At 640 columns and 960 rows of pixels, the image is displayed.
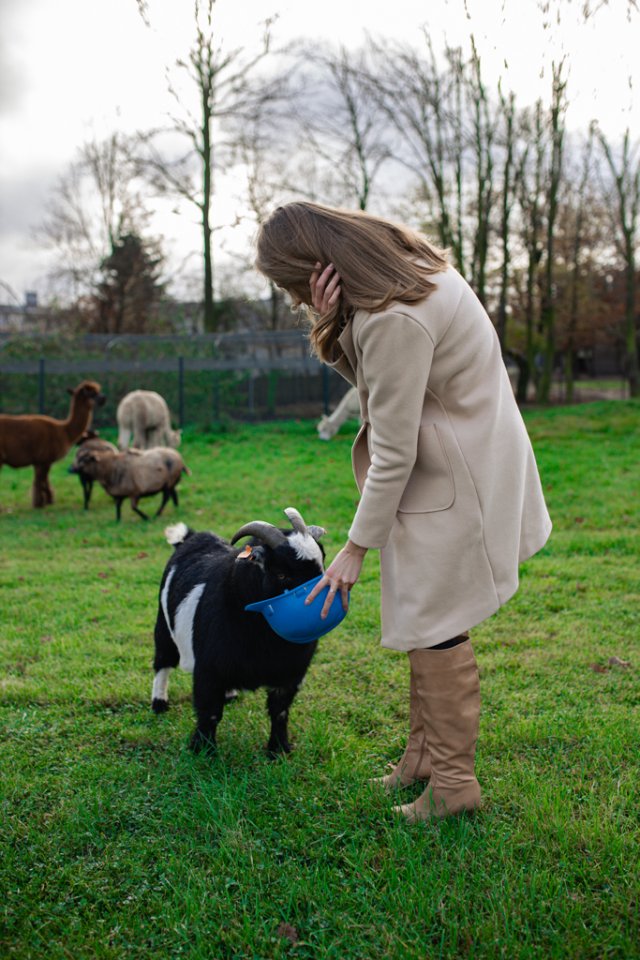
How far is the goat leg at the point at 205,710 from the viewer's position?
3764 millimetres

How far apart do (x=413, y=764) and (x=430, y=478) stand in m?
1.39

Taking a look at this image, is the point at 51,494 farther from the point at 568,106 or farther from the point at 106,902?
the point at 568,106

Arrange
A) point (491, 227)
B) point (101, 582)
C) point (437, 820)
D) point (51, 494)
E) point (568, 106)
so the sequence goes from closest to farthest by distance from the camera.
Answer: point (437, 820)
point (101, 582)
point (51, 494)
point (568, 106)
point (491, 227)

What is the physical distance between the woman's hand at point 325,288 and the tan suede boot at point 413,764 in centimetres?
170

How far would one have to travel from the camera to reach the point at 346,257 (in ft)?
9.08

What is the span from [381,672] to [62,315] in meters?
29.0

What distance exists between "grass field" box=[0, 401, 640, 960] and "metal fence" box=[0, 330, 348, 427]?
14.1m

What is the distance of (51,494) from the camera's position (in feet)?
40.2

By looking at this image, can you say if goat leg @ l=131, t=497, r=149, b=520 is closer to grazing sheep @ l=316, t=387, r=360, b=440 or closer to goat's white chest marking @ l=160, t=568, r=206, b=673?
goat's white chest marking @ l=160, t=568, r=206, b=673

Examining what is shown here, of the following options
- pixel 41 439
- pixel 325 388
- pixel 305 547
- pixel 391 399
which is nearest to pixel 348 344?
pixel 391 399

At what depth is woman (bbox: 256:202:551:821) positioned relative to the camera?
8.92 feet

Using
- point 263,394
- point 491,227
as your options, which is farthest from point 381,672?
A: point 491,227

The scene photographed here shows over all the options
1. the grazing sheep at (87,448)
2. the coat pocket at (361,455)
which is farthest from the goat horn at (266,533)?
the grazing sheep at (87,448)

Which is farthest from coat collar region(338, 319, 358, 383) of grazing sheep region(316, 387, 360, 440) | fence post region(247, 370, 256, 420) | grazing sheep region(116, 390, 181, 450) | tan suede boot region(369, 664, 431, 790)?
fence post region(247, 370, 256, 420)
